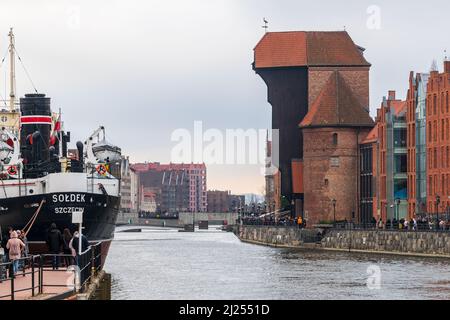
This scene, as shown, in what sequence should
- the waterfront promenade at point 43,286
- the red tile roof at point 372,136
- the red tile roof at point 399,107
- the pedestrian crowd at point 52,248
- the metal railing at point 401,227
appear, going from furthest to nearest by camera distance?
the red tile roof at point 372,136 → the red tile roof at point 399,107 → the metal railing at point 401,227 → the pedestrian crowd at point 52,248 → the waterfront promenade at point 43,286

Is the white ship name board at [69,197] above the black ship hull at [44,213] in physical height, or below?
above

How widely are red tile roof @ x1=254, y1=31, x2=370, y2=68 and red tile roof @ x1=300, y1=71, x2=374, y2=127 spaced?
3.19 meters

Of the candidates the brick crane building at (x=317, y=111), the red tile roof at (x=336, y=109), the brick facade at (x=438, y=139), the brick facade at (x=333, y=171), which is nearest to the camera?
the brick facade at (x=438, y=139)

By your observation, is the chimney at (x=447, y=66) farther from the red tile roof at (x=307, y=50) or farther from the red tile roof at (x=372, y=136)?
the red tile roof at (x=307, y=50)

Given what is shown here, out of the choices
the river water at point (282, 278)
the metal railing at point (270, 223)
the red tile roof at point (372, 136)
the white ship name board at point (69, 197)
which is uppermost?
the red tile roof at point (372, 136)

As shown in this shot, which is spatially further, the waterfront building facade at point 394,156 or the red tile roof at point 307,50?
the red tile roof at point 307,50

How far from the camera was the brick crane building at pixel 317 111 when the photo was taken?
5428 inches

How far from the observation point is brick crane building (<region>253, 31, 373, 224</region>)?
138 meters

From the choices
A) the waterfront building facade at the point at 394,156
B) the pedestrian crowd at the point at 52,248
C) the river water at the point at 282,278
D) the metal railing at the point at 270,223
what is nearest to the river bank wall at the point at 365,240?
the metal railing at the point at 270,223

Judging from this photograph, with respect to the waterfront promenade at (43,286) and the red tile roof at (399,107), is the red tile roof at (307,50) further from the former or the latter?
the waterfront promenade at (43,286)

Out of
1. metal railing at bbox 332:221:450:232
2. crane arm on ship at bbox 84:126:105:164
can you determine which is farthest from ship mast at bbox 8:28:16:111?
metal railing at bbox 332:221:450:232
